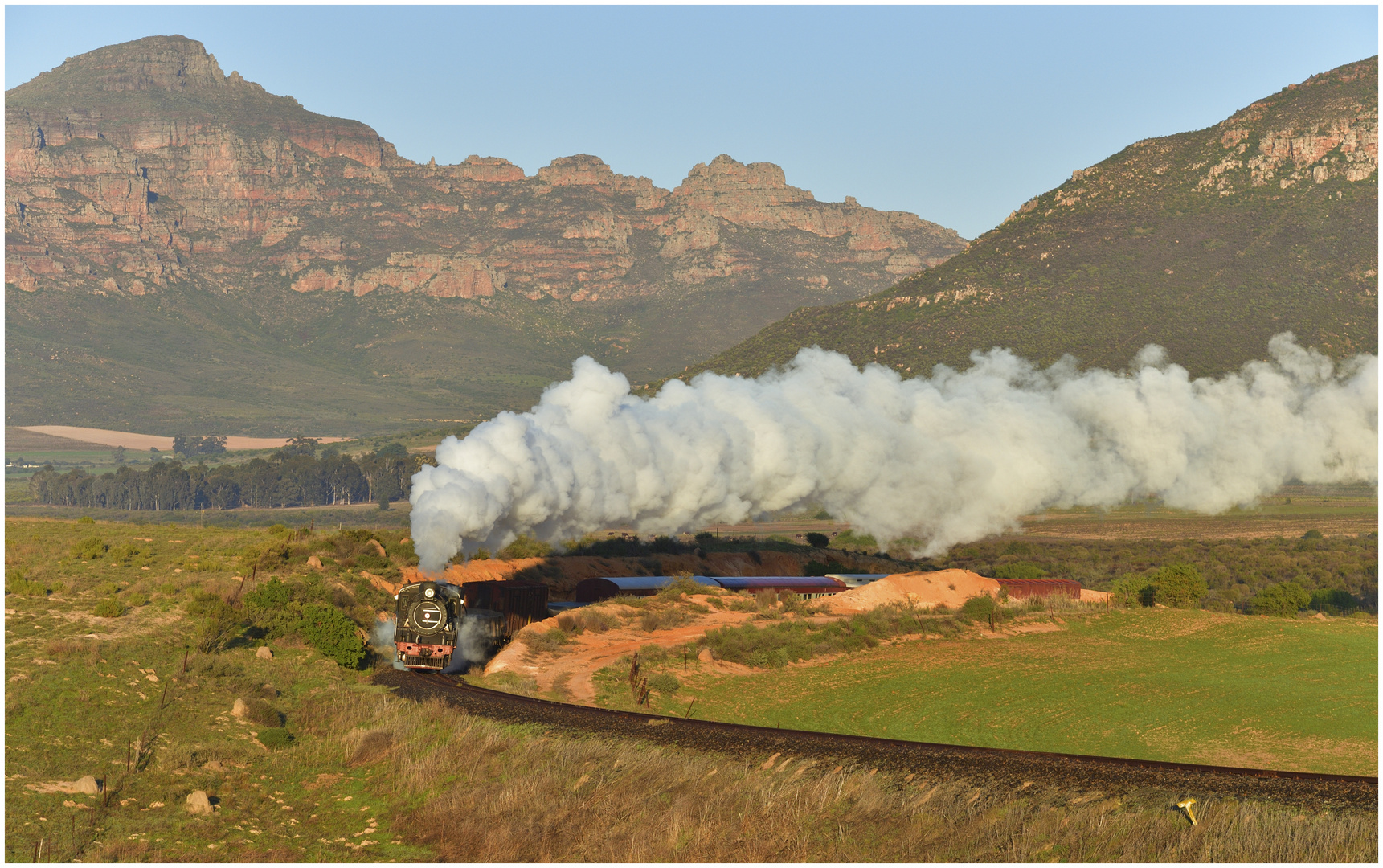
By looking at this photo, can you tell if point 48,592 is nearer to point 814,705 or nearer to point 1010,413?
point 814,705

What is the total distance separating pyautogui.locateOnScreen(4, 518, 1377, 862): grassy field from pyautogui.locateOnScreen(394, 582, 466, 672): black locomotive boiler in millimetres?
3620

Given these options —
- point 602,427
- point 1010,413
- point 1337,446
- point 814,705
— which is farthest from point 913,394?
point 1337,446

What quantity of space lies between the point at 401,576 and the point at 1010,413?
119 feet

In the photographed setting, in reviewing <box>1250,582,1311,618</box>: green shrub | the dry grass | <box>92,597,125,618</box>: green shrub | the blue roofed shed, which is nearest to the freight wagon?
the blue roofed shed

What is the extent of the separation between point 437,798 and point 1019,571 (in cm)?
6799

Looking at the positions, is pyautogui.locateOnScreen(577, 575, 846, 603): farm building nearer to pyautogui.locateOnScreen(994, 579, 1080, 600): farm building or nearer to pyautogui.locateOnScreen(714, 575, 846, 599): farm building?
pyautogui.locateOnScreen(714, 575, 846, 599): farm building

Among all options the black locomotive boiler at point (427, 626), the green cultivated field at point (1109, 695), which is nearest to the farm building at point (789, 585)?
the green cultivated field at point (1109, 695)

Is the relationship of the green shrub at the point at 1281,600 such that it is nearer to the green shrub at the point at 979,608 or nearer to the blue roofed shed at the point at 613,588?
the green shrub at the point at 979,608

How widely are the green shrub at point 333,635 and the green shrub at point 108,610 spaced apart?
640 centimetres

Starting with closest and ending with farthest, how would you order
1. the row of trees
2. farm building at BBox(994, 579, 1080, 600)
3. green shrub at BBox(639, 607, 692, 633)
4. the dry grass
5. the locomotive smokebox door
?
the dry grass
the locomotive smokebox door
green shrub at BBox(639, 607, 692, 633)
farm building at BBox(994, 579, 1080, 600)
the row of trees

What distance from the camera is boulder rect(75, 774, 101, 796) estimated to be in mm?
25281

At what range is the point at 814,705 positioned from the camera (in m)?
41.8

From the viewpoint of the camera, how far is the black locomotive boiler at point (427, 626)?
39.5 m

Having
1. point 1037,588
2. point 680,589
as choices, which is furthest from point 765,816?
point 1037,588
